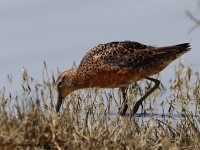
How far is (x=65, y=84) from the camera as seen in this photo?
9.23 m

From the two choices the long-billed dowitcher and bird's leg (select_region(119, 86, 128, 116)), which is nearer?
bird's leg (select_region(119, 86, 128, 116))

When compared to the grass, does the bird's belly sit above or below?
above

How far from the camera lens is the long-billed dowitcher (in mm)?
8633

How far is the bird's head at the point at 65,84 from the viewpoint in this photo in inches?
362

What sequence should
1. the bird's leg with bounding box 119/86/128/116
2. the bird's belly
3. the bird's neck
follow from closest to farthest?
the bird's leg with bounding box 119/86/128/116 → the bird's belly → the bird's neck

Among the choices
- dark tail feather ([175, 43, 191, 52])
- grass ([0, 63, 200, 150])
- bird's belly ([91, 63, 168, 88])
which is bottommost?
grass ([0, 63, 200, 150])

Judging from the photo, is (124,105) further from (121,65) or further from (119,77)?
(121,65)

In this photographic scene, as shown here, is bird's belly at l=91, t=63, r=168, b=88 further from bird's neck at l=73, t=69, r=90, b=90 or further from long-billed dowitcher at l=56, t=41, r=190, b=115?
bird's neck at l=73, t=69, r=90, b=90

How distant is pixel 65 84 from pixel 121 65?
91cm

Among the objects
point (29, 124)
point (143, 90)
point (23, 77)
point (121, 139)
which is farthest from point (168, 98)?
point (29, 124)

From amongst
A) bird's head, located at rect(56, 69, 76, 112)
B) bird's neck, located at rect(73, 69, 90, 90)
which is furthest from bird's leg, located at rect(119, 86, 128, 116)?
bird's head, located at rect(56, 69, 76, 112)

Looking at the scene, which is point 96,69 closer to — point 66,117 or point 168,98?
point 168,98

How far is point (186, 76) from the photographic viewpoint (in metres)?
9.39

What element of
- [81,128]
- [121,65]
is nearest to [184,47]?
[121,65]
